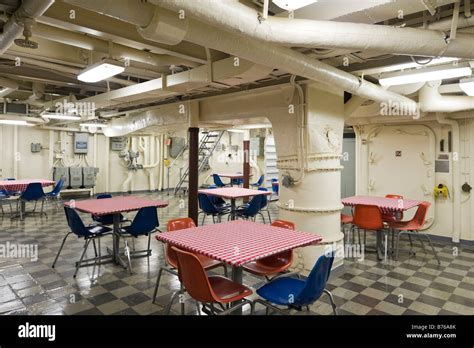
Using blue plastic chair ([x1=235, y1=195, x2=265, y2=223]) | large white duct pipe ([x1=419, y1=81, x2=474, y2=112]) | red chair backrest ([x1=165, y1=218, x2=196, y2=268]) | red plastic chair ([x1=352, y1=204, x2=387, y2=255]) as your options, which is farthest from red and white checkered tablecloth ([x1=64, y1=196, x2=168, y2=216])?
large white duct pipe ([x1=419, y1=81, x2=474, y2=112])

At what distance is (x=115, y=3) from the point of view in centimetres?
168

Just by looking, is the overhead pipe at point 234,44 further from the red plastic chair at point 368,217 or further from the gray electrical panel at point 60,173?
the gray electrical panel at point 60,173

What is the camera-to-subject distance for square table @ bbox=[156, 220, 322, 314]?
2.21m

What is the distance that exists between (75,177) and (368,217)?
8858 mm

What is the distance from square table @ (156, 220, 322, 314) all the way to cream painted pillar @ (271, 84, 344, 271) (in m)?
0.99

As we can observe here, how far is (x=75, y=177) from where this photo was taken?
32.6ft

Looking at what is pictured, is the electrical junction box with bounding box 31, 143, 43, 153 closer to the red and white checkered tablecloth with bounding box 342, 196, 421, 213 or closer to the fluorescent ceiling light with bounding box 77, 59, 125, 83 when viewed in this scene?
the fluorescent ceiling light with bounding box 77, 59, 125, 83

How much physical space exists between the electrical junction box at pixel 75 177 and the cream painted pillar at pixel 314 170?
26.4 feet

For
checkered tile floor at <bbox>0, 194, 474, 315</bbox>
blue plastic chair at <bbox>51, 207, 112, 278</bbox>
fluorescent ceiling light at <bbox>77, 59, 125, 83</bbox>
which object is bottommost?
checkered tile floor at <bbox>0, 194, 474, 315</bbox>

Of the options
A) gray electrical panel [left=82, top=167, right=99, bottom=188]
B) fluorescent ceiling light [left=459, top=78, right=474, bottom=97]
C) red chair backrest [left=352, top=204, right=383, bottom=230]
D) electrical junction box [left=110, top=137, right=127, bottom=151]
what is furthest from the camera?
electrical junction box [left=110, top=137, right=127, bottom=151]

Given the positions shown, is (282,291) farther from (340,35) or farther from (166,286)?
(340,35)

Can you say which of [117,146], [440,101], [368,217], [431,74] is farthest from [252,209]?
[117,146]
